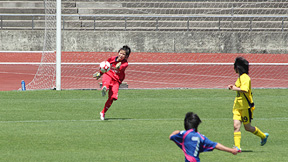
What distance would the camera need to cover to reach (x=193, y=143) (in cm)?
590

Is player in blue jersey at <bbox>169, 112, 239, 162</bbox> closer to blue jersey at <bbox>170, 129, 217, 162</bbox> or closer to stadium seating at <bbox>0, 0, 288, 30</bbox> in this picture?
blue jersey at <bbox>170, 129, 217, 162</bbox>

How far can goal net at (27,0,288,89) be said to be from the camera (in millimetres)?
27906

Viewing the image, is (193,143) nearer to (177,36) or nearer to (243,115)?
(243,115)

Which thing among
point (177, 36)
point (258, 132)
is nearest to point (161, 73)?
point (177, 36)

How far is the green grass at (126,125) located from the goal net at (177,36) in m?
8.67

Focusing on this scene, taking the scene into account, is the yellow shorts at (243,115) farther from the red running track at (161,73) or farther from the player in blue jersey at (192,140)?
the red running track at (161,73)

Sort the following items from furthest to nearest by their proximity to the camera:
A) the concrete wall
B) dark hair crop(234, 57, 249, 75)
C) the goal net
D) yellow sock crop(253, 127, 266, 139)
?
the concrete wall < the goal net < yellow sock crop(253, 127, 266, 139) < dark hair crop(234, 57, 249, 75)

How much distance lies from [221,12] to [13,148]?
82.1ft

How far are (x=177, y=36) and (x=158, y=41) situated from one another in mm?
1019

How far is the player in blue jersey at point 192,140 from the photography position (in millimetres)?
5883

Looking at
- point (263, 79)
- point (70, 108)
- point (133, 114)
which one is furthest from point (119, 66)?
point (263, 79)

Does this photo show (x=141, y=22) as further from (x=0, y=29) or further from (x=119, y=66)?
(x=119, y=66)

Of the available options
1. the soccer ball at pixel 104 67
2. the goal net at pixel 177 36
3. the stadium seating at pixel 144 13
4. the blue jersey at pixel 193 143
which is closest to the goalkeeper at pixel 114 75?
the soccer ball at pixel 104 67

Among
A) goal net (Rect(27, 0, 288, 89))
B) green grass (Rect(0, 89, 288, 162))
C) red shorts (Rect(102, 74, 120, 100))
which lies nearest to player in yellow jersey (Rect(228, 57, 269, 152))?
green grass (Rect(0, 89, 288, 162))
